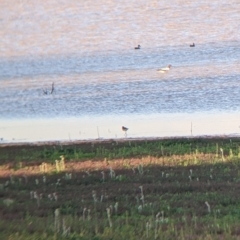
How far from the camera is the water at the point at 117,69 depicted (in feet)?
99.3

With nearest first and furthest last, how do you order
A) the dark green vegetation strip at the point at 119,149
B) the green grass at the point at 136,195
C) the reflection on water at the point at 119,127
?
the green grass at the point at 136,195, the dark green vegetation strip at the point at 119,149, the reflection on water at the point at 119,127

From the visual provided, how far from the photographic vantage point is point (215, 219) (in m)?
12.8

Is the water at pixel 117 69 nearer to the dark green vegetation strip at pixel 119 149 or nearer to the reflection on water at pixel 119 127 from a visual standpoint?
the reflection on water at pixel 119 127

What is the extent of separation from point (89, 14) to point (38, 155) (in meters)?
47.8

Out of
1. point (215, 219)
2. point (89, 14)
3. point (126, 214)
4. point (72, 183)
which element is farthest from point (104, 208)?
point (89, 14)

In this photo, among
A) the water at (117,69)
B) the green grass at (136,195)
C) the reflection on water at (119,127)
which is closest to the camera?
the green grass at (136,195)

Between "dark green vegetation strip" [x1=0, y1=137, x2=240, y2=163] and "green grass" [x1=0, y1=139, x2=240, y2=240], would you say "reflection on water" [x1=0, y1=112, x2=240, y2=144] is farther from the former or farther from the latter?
"green grass" [x1=0, y1=139, x2=240, y2=240]

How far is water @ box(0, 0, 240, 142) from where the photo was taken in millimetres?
30266

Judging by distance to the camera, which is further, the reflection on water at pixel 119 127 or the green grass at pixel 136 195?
the reflection on water at pixel 119 127

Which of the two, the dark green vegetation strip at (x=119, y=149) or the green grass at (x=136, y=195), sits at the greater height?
the green grass at (x=136, y=195)

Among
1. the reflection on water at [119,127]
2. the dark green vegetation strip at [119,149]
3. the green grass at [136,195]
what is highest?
the green grass at [136,195]

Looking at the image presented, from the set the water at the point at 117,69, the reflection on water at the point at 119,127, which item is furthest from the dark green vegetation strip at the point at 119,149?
the water at the point at 117,69

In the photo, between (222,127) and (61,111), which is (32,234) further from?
(61,111)

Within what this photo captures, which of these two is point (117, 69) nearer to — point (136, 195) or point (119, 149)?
point (119, 149)
